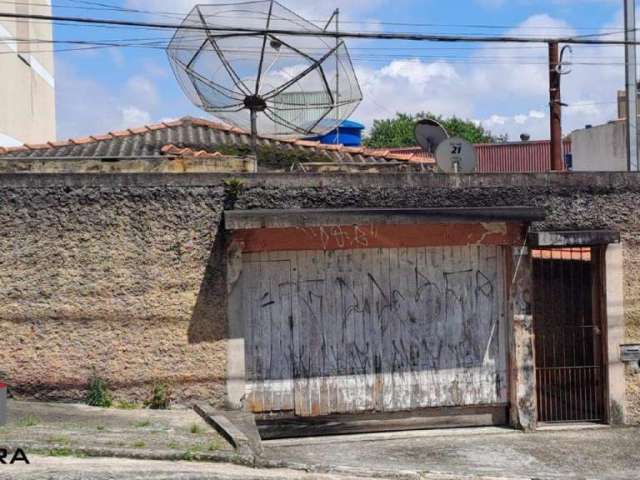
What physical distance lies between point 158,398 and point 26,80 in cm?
1512

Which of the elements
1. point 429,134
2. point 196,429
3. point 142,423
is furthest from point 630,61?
point 142,423

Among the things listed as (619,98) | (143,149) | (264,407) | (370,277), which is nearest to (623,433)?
(370,277)

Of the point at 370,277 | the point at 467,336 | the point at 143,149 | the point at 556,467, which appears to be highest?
the point at 143,149

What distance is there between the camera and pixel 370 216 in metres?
8.27

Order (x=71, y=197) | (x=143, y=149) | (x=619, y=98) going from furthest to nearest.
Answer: (x=619, y=98), (x=143, y=149), (x=71, y=197)

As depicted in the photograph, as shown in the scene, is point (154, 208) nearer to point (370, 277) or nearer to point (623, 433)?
point (370, 277)

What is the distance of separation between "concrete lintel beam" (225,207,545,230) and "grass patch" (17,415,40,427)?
227cm

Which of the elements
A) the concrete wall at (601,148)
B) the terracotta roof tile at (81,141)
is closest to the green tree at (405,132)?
→ the concrete wall at (601,148)

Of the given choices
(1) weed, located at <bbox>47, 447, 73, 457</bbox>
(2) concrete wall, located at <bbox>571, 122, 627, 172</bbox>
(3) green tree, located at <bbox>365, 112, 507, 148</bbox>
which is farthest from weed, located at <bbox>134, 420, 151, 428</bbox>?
(3) green tree, located at <bbox>365, 112, 507, 148</bbox>

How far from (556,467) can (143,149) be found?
8.91 m

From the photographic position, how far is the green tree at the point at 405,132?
52.6m

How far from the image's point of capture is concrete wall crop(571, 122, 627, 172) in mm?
25684

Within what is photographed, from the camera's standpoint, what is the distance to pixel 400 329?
8.69 metres

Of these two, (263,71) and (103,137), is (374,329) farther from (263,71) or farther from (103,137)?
(103,137)
